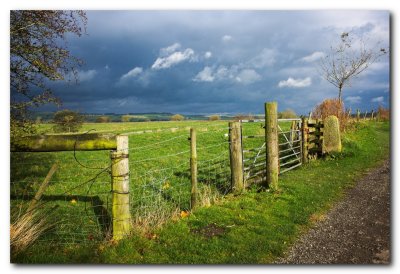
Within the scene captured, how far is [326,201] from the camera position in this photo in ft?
25.9

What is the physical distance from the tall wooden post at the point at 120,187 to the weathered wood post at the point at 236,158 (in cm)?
336

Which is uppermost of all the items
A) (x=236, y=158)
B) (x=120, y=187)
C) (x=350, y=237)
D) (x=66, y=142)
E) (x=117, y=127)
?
(x=117, y=127)

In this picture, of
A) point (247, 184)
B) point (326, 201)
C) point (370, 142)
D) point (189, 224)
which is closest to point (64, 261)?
point (189, 224)

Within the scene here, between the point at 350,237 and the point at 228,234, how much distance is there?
6.51 ft

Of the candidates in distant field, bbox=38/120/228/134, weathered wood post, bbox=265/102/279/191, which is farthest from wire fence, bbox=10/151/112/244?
weathered wood post, bbox=265/102/279/191

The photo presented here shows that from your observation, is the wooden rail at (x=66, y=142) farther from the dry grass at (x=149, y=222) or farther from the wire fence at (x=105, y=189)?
the dry grass at (x=149, y=222)

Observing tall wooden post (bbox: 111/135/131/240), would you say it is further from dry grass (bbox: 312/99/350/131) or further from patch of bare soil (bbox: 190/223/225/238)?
dry grass (bbox: 312/99/350/131)

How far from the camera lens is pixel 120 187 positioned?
17.9ft

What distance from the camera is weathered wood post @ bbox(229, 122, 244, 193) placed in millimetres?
8320

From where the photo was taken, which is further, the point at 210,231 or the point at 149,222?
the point at 210,231

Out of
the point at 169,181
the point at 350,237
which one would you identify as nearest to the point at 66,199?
the point at 169,181

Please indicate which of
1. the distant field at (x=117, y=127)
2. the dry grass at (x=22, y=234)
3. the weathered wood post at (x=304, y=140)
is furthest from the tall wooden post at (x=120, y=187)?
the weathered wood post at (x=304, y=140)

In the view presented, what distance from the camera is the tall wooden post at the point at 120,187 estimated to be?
5.43 m

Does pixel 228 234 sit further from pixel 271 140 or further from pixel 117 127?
pixel 117 127
